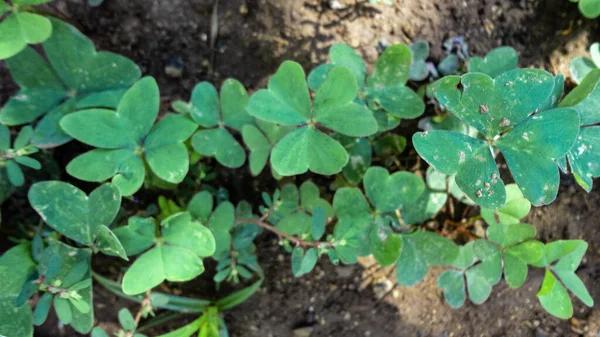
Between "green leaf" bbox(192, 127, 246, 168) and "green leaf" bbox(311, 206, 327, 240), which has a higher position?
"green leaf" bbox(192, 127, 246, 168)

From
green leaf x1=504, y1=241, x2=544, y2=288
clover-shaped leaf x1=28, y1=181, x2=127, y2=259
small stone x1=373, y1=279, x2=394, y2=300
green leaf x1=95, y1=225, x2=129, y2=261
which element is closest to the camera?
green leaf x1=95, y1=225, x2=129, y2=261

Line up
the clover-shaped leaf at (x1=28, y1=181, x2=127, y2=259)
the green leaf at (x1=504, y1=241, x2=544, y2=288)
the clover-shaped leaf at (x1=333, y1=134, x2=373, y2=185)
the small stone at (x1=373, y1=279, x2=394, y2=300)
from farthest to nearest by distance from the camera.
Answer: the small stone at (x1=373, y1=279, x2=394, y2=300), the clover-shaped leaf at (x1=333, y1=134, x2=373, y2=185), the green leaf at (x1=504, y1=241, x2=544, y2=288), the clover-shaped leaf at (x1=28, y1=181, x2=127, y2=259)

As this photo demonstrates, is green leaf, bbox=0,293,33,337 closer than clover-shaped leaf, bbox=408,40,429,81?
Yes

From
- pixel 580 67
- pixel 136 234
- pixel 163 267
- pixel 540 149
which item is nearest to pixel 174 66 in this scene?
pixel 136 234

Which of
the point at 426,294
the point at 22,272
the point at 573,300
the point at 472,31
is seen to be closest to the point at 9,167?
the point at 22,272

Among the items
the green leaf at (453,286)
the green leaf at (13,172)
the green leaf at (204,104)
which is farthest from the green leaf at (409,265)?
the green leaf at (13,172)

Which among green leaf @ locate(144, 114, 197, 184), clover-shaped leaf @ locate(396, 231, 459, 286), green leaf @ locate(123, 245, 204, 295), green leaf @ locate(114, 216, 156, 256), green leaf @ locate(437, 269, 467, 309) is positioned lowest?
green leaf @ locate(437, 269, 467, 309)

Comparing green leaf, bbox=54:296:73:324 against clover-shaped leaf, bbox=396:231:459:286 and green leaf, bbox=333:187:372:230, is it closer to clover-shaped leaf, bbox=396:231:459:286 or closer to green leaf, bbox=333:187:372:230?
green leaf, bbox=333:187:372:230

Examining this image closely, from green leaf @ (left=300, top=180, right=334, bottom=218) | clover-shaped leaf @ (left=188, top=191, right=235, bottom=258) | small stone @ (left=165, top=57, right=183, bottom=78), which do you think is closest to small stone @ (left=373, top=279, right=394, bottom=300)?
green leaf @ (left=300, top=180, right=334, bottom=218)
